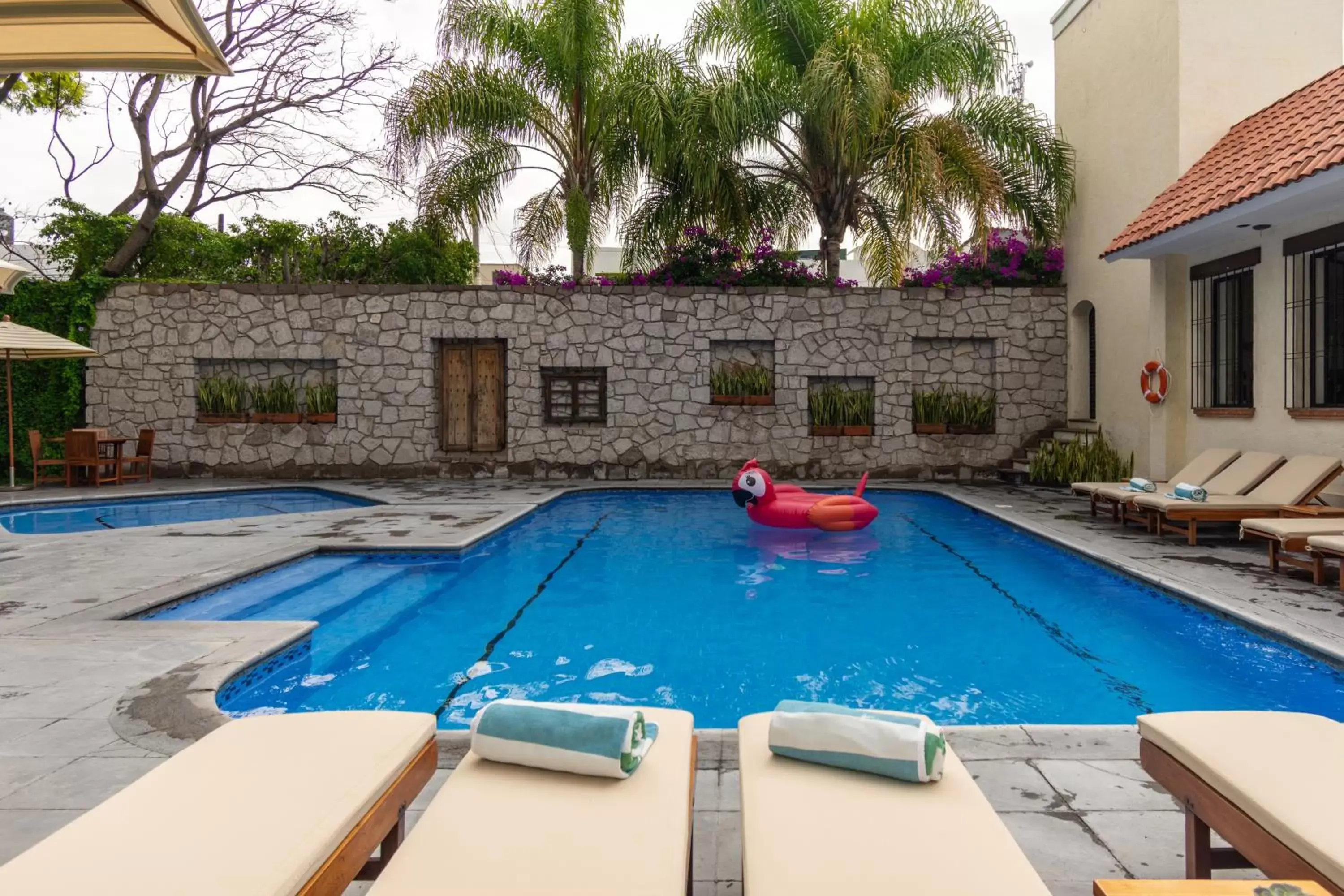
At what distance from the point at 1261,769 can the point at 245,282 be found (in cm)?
1553

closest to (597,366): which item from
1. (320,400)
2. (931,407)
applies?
(320,400)

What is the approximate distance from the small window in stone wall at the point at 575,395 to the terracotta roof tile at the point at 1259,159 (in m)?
7.77

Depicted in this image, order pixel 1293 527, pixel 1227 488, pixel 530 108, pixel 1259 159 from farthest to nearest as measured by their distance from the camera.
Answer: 1. pixel 530 108
2. pixel 1227 488
3. pixel 1259 159
4. pixel 1293 527

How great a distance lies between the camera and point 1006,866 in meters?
1.73

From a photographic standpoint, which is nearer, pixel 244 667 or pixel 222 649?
pixel 244 667

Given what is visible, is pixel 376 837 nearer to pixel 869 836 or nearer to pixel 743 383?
pixel 869 836

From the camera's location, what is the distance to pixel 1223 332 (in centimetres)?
963

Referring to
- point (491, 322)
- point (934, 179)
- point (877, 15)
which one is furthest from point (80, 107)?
point (934, 179)

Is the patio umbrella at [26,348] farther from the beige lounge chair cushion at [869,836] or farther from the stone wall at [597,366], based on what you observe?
the beige lounge chair cushion at [869,836]

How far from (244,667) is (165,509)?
8.66 m

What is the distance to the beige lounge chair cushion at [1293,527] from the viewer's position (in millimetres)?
6172

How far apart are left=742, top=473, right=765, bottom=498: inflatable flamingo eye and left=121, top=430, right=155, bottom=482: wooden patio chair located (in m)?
10.0

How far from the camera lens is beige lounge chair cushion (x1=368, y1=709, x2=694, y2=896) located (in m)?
1.67

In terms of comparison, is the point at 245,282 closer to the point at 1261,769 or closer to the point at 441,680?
the point at 441,680
